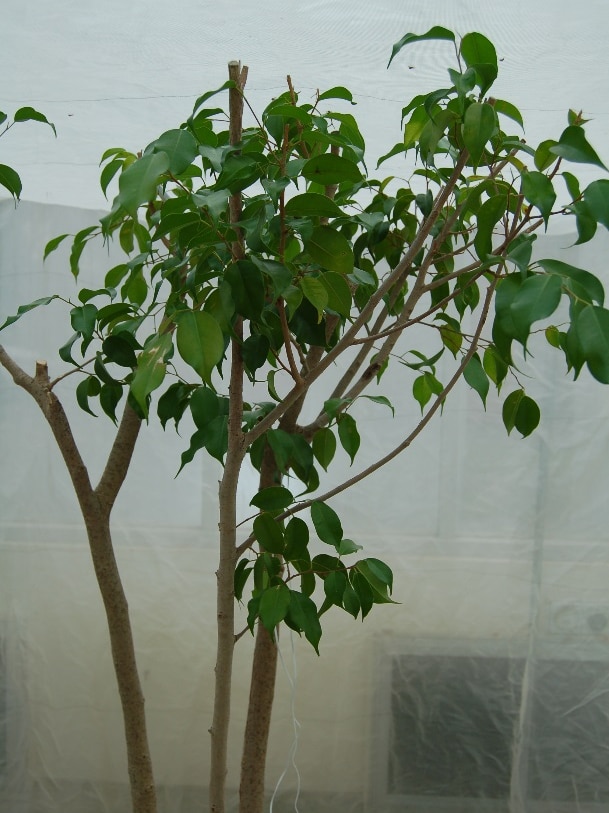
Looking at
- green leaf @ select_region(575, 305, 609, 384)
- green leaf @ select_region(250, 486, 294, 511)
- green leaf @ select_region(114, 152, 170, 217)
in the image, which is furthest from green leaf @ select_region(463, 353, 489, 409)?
green leaf @ select_region(114, 152, 170, 217)

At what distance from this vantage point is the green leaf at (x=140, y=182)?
1.81ft

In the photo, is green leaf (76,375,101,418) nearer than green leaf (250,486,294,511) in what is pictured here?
No

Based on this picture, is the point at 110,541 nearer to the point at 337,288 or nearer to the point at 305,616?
the point at 305,616

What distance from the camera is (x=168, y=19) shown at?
1.38 m

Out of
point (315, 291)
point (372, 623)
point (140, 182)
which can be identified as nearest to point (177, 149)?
point (140, 182)

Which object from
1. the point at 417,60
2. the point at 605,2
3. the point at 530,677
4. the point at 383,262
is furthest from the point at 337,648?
the point at 605,2

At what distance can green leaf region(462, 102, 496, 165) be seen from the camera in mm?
621

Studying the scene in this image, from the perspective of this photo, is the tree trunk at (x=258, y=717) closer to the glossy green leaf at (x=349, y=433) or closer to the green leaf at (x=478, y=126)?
the glossy green leaf at (x=349, y=433)

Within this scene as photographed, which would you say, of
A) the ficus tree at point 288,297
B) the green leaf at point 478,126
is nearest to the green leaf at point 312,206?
the ficus tree at point 288,297

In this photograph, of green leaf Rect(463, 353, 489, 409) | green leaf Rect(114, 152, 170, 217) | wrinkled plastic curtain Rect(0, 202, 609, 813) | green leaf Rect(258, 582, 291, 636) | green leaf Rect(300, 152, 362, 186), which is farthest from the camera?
wrinkled plastic curtain Rect(0, 202, 609, 813)

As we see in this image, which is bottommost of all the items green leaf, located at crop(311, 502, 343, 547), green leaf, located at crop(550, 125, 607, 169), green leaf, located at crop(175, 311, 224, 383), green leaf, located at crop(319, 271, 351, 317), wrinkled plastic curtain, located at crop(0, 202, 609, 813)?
wrinkled plastic curtain, located at crop(0, 202, 609, 813)

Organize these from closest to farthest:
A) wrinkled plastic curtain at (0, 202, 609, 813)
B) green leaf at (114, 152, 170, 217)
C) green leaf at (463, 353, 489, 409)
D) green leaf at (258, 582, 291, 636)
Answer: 1. green leaf at (114, 152, 170, 217)
2. green leaf at (258, 582, 291, 636)
3. green leaf at (463, 353, 489, 409)
4. wrinkled plastic curtain at (0, 202, 609, 813)

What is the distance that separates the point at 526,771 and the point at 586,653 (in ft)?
0.80

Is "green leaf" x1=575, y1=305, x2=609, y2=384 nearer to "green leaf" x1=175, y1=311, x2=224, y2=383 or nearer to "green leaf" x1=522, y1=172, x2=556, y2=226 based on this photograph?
"green leaf" x1=522, y1=172, x2=556, y2=226
